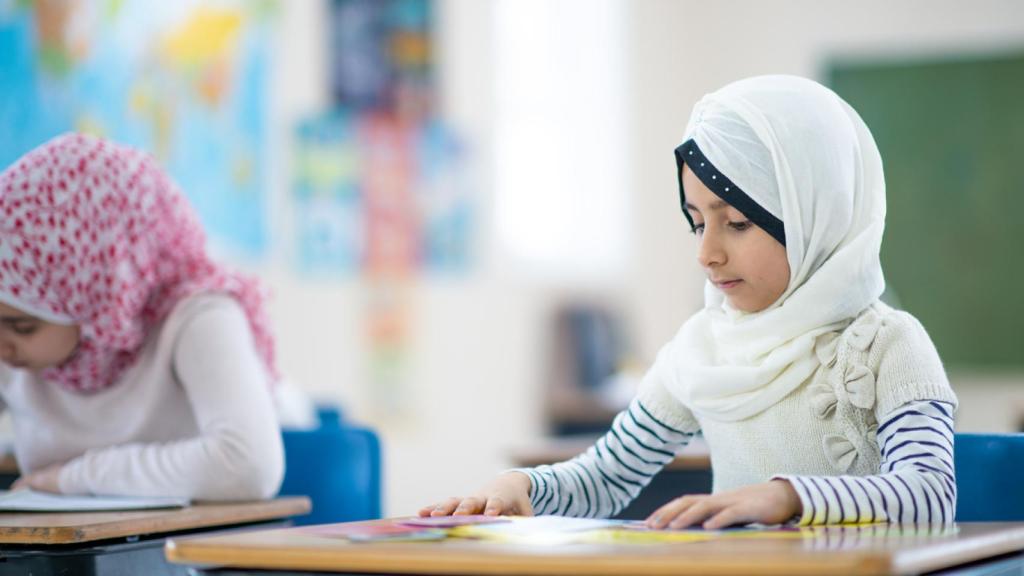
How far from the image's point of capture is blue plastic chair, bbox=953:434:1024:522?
5.71 ft

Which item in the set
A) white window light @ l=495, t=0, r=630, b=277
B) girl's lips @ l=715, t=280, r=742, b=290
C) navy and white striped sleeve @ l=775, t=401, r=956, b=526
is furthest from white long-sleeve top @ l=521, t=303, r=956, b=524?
white window light @ l=495, t=0, r=630, b=277

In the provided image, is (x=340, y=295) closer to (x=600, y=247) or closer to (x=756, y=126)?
(x=600, y=247)

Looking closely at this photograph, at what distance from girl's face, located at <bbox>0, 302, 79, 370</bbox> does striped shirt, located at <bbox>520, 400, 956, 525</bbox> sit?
0.89 meters

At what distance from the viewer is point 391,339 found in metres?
5.77

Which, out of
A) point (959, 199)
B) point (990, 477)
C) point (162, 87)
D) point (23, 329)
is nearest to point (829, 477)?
point (990, 477)

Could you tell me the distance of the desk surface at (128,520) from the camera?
1646 mm

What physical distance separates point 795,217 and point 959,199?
20.3 ft

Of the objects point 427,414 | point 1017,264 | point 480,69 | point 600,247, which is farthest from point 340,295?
point 1017,264

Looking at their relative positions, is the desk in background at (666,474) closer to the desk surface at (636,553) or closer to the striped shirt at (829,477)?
the striped shirt at (829,477)

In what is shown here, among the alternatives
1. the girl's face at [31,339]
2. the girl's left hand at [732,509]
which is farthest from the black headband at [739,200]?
the girl's face at [31,339]

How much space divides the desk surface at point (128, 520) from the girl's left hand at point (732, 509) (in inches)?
28.9

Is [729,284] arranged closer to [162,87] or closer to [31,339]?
[31,339]

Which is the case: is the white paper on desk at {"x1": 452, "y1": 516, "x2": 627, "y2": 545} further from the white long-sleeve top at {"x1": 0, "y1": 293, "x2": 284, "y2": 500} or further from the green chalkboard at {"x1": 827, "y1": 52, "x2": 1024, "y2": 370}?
the green chalkboard at {"x1": 827, "y1": 52, "x2": 1024, "y2": 370}

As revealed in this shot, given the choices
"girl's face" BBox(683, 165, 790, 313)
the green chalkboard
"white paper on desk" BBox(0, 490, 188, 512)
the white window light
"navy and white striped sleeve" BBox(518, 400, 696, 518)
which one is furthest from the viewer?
the green chalkboard
